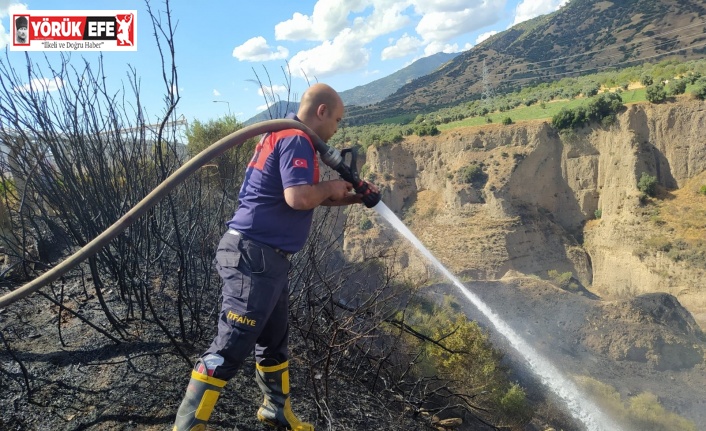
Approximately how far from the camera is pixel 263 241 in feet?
6.82

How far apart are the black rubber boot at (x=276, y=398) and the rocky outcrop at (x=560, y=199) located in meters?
19.0

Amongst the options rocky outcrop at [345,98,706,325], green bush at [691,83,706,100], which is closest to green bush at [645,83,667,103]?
rocky outcrop at [345,98,706,325]

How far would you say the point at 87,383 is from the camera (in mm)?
2809

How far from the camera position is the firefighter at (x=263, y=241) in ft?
6.49

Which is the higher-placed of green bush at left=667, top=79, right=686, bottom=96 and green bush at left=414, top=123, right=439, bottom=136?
green bush at left=667, top=79, right=686, bottom=96

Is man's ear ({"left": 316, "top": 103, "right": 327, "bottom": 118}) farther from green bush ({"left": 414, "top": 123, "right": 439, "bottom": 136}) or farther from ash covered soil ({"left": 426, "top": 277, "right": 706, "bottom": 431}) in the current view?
green bush ({"left": 414, "top": 123, "right": 439, "bottom": 136})

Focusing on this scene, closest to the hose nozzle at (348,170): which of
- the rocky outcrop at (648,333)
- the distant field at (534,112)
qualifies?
the rocky outcrop at (648,333)

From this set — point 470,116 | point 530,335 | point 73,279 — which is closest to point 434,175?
point 470,116

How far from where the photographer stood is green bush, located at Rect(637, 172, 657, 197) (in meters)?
22.5

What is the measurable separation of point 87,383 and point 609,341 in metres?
18.0

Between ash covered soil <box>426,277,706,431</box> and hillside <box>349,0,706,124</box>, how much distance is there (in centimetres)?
3045

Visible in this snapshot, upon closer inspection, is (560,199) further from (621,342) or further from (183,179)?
(183,179)

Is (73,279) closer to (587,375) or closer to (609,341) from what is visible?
(587,375)

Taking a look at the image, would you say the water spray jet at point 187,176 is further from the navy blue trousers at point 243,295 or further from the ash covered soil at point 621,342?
the ash covered soil at point 621,342
